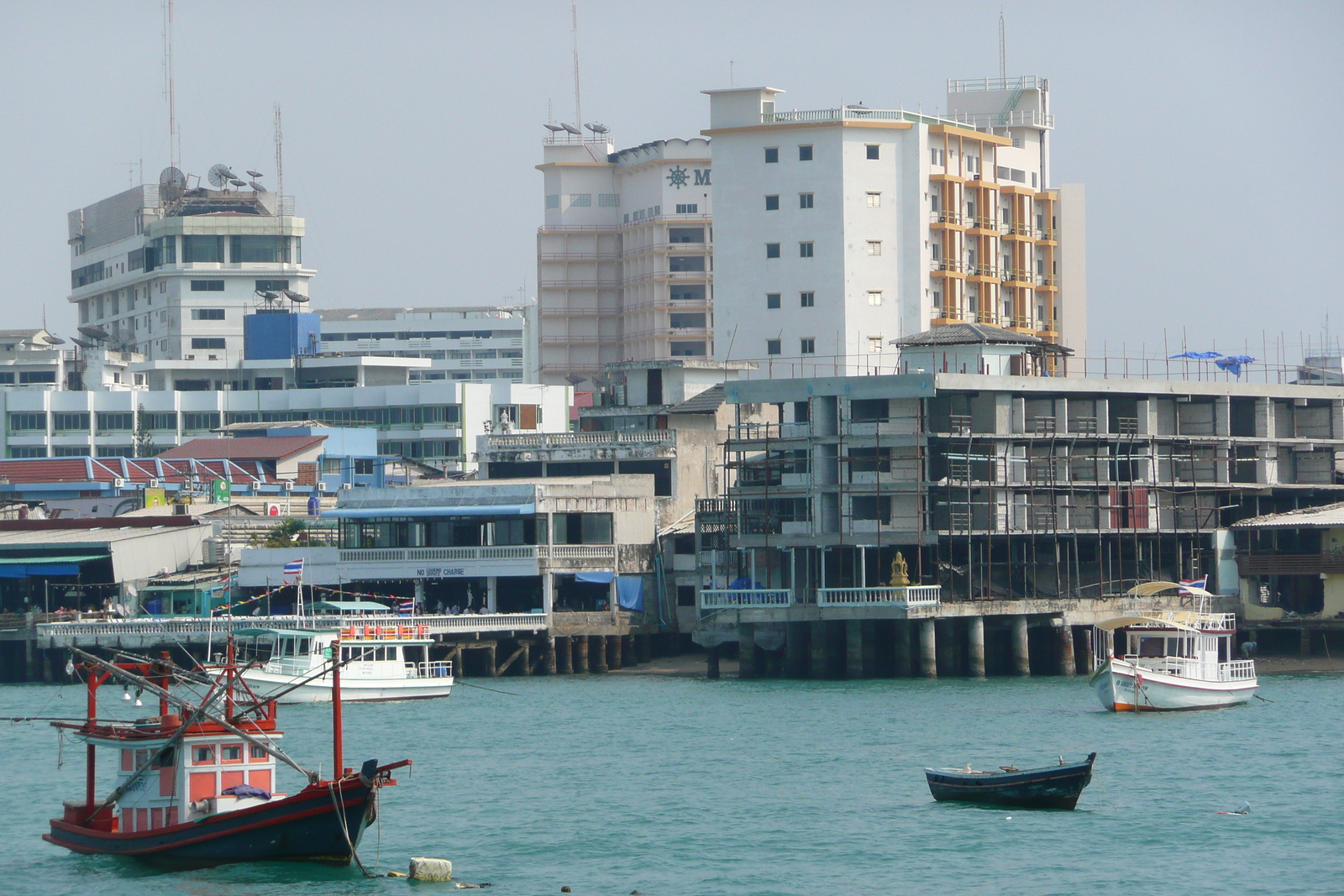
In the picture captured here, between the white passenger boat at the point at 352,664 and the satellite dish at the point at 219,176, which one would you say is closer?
the white passenger boat at the point at 352,664

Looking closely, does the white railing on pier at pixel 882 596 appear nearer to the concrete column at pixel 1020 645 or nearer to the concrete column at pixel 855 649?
the concrete column at pixel 855 649

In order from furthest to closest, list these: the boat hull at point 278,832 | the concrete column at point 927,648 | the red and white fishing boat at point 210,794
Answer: the concrete column at point 927,648, the red and white fishing boat at point 210,794, the boat hull at point 278,832

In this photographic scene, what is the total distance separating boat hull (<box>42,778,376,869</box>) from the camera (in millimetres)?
41219

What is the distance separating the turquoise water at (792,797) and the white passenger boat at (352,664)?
57.2 inches

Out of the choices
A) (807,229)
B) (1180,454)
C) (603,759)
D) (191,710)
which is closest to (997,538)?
(1180,454)

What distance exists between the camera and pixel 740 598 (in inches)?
3228

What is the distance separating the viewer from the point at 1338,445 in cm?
9369

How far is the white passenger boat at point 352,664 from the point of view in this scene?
74438mm

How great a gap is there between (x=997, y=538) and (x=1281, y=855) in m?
39.9

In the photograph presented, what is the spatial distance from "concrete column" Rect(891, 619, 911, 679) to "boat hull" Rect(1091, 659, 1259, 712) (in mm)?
11999

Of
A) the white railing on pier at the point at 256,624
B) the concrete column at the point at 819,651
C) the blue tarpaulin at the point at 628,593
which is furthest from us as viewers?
the blue tarpaulin at the point at 628,593

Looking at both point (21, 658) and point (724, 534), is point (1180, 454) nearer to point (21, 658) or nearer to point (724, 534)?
point (724, 534)

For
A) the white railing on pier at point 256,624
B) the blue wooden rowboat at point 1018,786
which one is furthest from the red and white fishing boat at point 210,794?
the white railing on pier at point 256,624

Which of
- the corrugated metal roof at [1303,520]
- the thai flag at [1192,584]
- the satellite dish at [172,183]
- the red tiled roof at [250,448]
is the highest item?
the satellite dish at [172,183]
